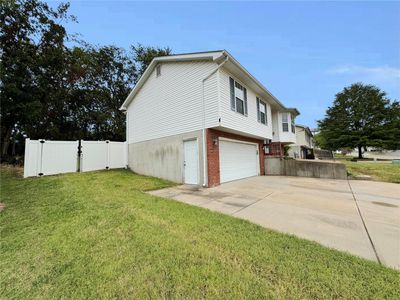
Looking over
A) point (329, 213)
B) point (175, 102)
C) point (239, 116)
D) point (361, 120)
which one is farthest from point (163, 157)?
point (361, 120)

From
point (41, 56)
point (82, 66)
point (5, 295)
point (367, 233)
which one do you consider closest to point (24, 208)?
point (5, 295)

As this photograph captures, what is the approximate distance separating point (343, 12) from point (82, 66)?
22.0m

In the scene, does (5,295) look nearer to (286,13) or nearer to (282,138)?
(286,13)

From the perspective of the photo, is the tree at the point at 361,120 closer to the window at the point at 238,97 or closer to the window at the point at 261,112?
the window at the point at 261,112

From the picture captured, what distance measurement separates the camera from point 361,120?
29.0 metres

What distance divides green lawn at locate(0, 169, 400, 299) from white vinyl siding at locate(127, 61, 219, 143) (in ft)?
18.4

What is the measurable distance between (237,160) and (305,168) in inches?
177

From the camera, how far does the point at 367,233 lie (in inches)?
148

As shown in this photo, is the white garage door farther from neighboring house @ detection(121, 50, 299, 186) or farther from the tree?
the tree

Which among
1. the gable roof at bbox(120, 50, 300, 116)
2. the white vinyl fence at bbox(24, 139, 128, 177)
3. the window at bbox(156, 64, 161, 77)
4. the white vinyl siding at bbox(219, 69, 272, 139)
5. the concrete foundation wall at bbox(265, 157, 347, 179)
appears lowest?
the concrete foundation wall at bbox(265, 157, 347, 179)

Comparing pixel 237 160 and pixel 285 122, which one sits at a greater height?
pixel 285 122

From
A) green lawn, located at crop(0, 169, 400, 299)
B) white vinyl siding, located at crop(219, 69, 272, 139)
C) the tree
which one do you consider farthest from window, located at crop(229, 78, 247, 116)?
the tree

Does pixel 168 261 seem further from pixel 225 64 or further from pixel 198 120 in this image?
pixel 225 64

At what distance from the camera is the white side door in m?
9.22
